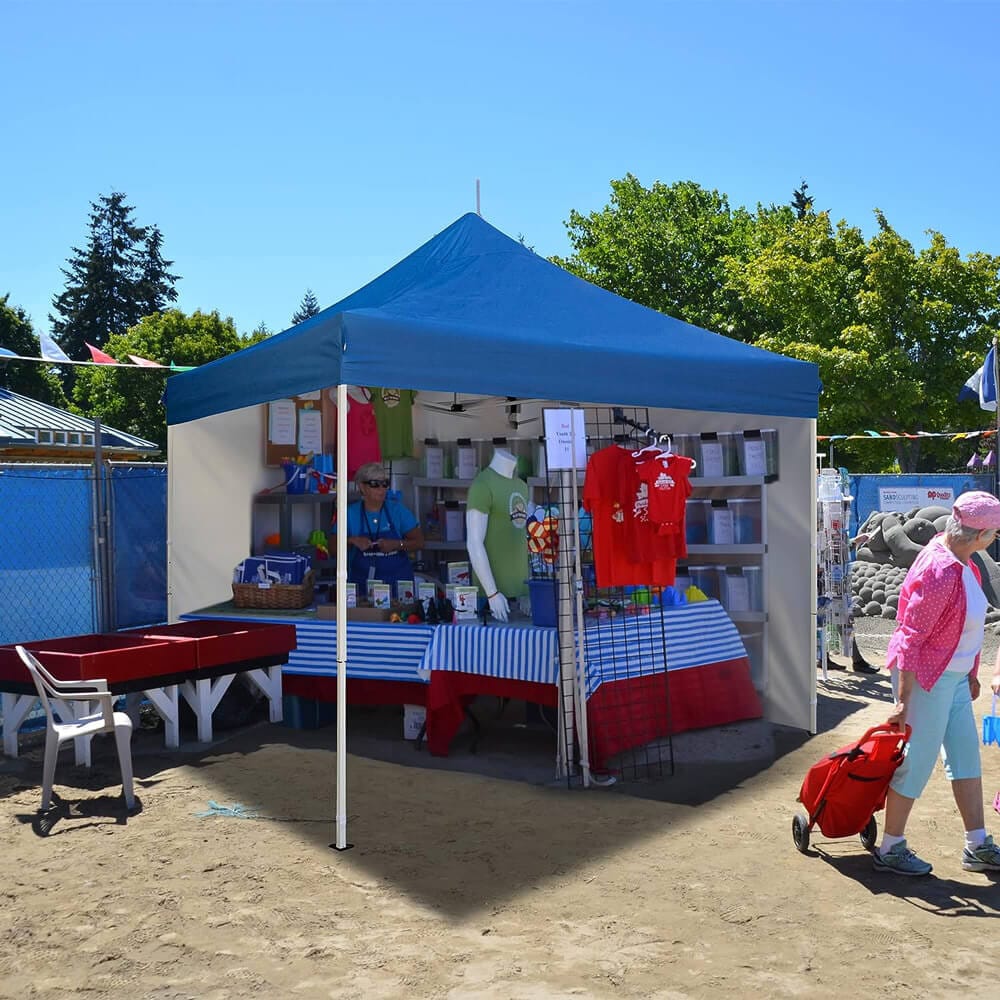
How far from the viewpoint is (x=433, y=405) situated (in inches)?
351

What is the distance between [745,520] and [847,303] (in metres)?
20.9

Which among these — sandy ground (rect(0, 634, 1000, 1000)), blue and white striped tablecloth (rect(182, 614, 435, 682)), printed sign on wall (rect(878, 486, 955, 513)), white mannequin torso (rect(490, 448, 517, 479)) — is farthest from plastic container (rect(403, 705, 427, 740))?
printed sign on wall (rect(878, 486, 955, 513))

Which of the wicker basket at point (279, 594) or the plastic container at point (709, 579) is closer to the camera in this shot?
the wicker basket at point (279, 594)

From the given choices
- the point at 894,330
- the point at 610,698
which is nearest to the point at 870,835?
the point at 610,698

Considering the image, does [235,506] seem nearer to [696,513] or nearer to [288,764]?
[288,764]

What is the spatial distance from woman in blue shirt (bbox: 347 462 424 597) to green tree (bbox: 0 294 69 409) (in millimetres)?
31858

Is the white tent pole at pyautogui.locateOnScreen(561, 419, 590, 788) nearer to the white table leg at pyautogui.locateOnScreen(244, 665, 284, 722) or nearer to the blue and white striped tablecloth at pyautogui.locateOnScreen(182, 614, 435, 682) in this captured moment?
the blue and white striped tablecloth at pyautogui.locateOnScreen(182, 614, 435, 682)

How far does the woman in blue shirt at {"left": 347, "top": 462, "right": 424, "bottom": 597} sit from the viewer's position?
305 inches

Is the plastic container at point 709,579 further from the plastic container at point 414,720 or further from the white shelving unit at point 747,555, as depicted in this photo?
the plastic container at point 414,720

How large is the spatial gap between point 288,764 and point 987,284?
24.0 metres

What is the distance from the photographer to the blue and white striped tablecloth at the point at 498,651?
20.4 feet

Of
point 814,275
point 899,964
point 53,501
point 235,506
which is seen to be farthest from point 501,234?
point 814,275

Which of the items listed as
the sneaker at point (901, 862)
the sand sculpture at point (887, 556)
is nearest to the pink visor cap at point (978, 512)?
the sneaker at point (901, 862)

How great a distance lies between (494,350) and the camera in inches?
224
